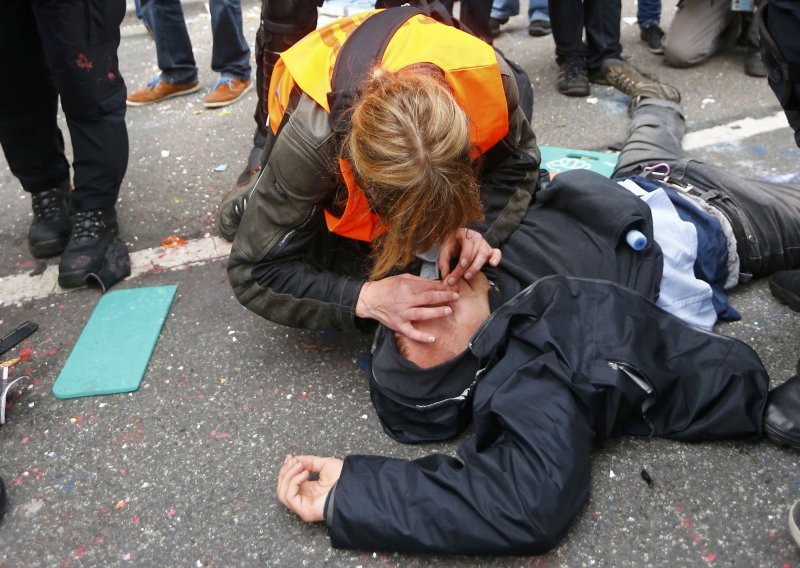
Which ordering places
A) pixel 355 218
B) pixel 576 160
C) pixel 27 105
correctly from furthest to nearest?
pixel 576 160
pixel 27 105
pixel 355 218

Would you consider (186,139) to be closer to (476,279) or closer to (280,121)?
(280,121)

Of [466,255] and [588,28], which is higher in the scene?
[466,255]

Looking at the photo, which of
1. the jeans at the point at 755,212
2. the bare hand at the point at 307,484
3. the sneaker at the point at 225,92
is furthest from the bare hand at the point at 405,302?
the sneaker at the point at 225,92

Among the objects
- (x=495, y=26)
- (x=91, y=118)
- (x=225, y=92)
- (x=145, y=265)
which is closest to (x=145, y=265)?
(x=145, y=265)

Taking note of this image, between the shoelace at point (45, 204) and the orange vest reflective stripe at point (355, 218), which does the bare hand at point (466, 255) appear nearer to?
the orange vest reflective stripe at point (355, 218)

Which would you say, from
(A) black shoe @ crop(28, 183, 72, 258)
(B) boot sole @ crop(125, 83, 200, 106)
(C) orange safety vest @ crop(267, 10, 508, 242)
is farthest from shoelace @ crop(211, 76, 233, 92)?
(C) orange safety vest @ crop(267, 10, 508, 242)

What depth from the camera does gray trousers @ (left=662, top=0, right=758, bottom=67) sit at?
3.77 meters

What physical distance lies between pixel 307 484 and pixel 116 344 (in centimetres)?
91

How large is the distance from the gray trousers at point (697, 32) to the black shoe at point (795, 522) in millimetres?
2934

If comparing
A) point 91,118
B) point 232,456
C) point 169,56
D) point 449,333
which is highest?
point 91,118

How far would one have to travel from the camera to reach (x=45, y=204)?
2604 mm

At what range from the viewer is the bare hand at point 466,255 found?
1.74 m

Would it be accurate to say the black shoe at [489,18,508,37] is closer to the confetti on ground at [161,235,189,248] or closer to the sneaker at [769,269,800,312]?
the confetti on ground at [161,235,189,248]

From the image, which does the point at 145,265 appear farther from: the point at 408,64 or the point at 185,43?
the point at 185,43
